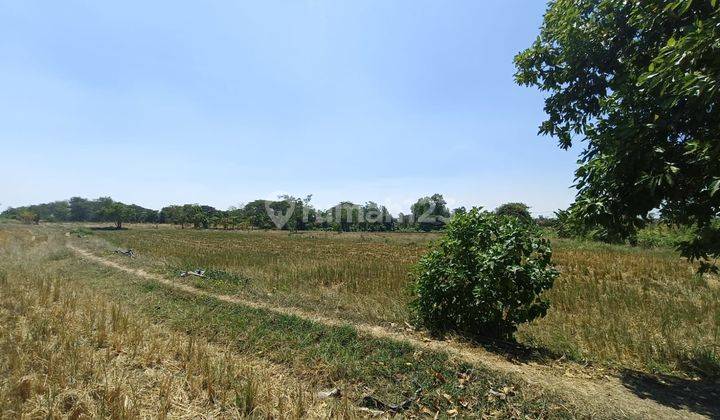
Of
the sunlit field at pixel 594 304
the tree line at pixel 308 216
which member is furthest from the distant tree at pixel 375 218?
the sunlit field at pixel 594 304

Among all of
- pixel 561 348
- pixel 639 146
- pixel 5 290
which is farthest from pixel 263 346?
pixel 5 290

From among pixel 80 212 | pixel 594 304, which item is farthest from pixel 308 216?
pixel 80 212

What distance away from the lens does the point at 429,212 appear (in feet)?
294

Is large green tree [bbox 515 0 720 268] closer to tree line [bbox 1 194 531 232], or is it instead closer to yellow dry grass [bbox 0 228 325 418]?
yellow dry grass [bbox 0 228 325 418]

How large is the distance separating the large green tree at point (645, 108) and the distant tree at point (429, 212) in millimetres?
80603

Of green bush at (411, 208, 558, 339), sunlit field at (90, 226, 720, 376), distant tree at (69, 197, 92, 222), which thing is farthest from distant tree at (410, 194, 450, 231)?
distant tree at (69, 197, 92, 222)

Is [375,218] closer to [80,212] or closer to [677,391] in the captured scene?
[677,391]

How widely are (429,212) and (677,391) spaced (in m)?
86.3

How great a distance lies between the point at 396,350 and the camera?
5.78 m

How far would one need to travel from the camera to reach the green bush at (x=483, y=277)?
5.87 meters

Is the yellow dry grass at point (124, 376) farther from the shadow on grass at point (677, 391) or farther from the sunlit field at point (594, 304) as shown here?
the shadow on grass at point (677, 391)

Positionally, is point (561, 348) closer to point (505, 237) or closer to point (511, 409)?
point (505, 237)

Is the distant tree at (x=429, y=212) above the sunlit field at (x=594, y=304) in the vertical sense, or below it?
above

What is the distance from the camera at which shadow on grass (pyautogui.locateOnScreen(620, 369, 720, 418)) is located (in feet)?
13.8
